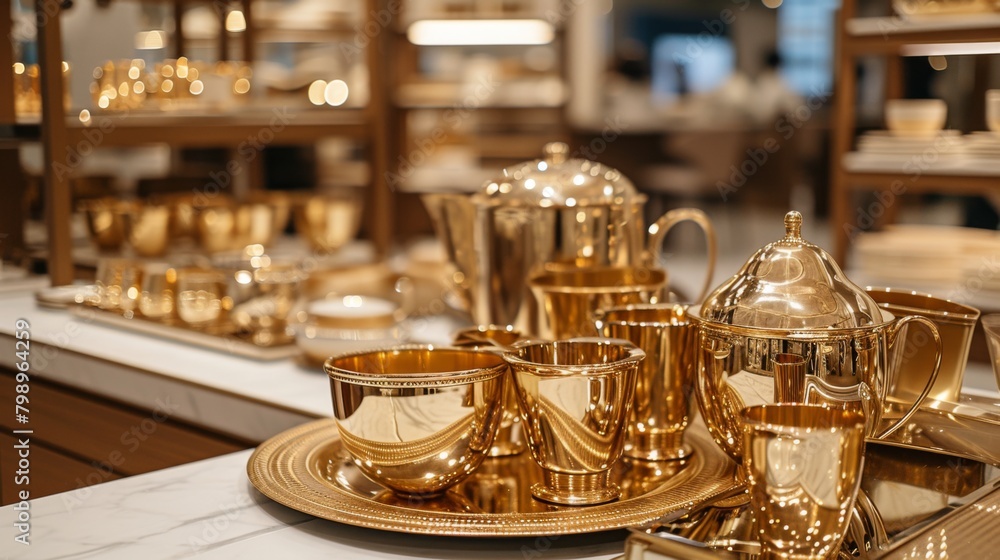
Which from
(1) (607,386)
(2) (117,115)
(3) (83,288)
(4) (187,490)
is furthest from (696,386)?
(2) (117,115)

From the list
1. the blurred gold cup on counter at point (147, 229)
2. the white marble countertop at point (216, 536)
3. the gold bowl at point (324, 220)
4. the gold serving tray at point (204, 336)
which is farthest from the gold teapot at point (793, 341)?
the gold bowl at point (324, 220)

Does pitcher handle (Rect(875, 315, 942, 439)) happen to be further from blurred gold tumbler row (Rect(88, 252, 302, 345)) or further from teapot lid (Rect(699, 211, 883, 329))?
blurred gold tumbler row (Rect(88, 252, 302, 345))

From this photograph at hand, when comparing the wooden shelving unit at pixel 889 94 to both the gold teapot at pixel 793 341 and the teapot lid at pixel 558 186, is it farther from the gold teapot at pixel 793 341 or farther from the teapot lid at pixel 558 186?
the gold teapot at pixel 793 341

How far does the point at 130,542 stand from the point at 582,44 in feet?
20.2

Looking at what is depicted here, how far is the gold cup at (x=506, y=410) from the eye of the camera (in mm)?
904

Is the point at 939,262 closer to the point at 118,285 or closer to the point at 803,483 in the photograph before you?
the point at 118,285

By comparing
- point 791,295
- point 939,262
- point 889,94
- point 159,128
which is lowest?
point 939,262

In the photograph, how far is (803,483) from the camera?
62cm

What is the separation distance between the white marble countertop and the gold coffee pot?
455 millimetres

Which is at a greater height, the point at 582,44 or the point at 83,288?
the point at 582,44

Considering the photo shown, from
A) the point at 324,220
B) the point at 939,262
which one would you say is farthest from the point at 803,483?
the point at 939,262

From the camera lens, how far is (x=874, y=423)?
2.53 feet

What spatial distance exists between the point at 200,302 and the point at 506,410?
2.70 feet

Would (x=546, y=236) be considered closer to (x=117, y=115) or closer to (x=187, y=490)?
(x=187, y=490)
